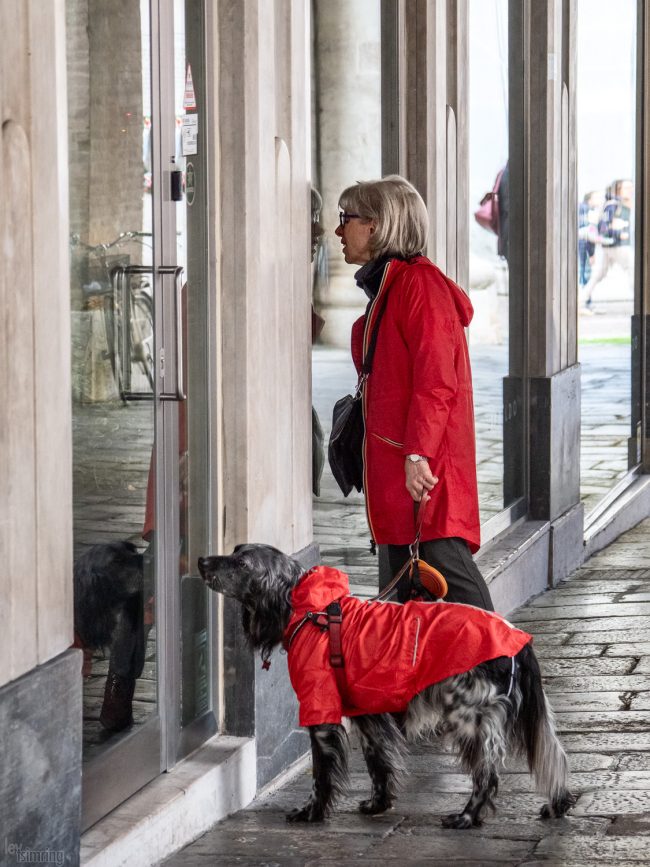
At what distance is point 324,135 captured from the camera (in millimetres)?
6031

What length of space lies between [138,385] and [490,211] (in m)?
4.22

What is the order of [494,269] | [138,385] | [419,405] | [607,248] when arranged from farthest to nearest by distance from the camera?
[607,248]
[494,269]
[419,405]
[138,385]

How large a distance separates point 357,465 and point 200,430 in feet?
2.02

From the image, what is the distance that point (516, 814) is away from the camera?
4840 mm

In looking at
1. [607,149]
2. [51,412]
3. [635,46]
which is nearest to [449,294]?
[51,412]

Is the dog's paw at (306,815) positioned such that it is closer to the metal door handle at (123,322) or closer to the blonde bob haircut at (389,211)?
the metal door handle at (123,322)

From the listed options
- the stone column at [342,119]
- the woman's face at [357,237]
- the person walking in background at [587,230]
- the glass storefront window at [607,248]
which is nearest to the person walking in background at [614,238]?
the glass storefront window at [607,248]

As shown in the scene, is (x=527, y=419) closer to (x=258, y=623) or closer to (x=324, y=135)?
(x=324, y=135)

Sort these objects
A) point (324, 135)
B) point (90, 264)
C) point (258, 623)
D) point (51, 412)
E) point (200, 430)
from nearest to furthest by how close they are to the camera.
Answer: point (51, 412), point (90, 264), point (258, 623), point (200, 430), point (324, 135)

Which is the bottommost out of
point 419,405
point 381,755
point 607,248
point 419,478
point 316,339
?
point 381,755

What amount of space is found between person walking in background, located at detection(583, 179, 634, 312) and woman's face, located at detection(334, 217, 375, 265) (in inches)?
240

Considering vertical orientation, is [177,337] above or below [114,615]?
above

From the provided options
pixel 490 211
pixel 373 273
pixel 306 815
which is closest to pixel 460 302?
pixel 373 273

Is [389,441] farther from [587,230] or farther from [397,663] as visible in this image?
[587,230]
